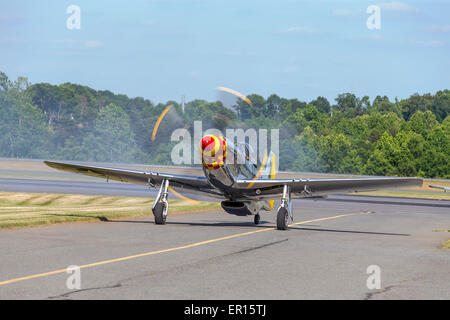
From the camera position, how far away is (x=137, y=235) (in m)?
17.7

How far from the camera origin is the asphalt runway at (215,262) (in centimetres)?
955

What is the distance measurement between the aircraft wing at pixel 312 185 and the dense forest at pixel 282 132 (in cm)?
3858

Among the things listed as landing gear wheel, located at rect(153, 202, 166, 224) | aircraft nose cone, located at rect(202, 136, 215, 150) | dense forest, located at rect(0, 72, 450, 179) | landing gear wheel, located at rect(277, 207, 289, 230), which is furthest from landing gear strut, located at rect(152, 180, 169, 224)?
dense forest, located at rect(0, 72, 450, 179)

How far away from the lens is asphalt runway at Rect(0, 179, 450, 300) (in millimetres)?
9555

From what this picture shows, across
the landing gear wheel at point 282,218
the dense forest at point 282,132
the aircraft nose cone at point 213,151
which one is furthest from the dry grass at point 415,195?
the aircraft nose cone at point 213,151

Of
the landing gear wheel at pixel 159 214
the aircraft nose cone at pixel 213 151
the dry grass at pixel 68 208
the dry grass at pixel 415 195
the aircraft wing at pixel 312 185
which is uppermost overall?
the aircraft nose cone at pixel 213 151

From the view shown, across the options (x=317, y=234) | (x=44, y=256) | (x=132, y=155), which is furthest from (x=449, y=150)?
(x=44, y=256)

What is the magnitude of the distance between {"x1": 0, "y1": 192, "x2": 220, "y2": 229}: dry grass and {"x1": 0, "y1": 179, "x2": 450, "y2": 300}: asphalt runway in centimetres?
133

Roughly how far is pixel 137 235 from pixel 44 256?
497cm

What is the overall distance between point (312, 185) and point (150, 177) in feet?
18.0

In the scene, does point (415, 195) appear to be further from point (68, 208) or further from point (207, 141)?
point (207, 141)

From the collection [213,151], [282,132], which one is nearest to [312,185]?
[213,151]

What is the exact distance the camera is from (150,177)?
2236 centimetres

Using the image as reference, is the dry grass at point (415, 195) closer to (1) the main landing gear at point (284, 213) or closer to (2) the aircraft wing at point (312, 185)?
(2) the aircraft wing at point (312, 185)
